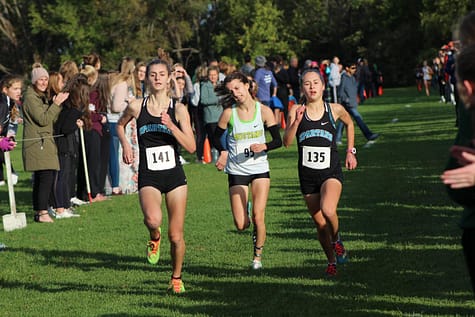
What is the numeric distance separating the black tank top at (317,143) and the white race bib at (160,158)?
120cm

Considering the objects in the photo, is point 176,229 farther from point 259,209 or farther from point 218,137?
point 218,137

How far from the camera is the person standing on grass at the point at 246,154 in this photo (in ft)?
31.3

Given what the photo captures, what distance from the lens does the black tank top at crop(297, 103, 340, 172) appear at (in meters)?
8.91

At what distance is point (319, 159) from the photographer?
29.2ft

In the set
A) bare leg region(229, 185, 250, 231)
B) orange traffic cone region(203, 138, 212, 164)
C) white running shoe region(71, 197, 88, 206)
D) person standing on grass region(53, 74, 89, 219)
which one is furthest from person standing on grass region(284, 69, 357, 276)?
orange traffic cone region(203, 138, 212, 164)

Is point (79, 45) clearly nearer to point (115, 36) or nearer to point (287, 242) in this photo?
point (115, 36)

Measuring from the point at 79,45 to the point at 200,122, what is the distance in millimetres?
55146

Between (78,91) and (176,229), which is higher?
(78,91)

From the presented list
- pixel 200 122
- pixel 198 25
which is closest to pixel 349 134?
pixel 200 122

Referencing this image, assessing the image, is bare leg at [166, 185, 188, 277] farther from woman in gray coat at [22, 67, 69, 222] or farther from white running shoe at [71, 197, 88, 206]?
white running shoe at [71, 197, 88, 206]

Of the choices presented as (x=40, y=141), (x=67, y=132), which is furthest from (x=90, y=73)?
(x=40, y=141)

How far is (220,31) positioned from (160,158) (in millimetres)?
74668

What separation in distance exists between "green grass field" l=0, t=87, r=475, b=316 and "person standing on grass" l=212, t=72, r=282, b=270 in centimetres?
53

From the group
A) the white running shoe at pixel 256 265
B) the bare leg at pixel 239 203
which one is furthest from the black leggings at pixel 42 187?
the white running shoe at pixel 256 265
